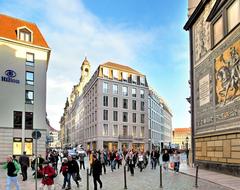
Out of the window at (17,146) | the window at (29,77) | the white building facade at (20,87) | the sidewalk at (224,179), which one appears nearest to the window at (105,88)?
the white building facade at (20,87)

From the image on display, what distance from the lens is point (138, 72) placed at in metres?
82.6

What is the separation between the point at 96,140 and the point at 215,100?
49516mm

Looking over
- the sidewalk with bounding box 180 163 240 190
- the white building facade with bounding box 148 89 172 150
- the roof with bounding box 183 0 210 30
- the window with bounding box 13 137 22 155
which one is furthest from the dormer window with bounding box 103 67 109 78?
the sidewalk with bounding box 180 163 240 190

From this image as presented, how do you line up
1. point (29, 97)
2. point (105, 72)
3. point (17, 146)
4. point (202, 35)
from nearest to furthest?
point (202, 35)
point (17, 146)
point (29, 97)
point (105, 72)

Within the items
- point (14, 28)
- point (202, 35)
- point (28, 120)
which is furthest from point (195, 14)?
point (14, 28)

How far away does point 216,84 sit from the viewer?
2558 centimetres

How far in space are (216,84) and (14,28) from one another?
26.4 metres

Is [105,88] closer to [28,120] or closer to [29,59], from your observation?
[29,59]

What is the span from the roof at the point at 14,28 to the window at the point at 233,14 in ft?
83.2

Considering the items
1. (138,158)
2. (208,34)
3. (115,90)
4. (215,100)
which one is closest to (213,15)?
(208,34)

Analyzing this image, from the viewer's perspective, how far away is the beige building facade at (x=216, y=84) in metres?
22.3

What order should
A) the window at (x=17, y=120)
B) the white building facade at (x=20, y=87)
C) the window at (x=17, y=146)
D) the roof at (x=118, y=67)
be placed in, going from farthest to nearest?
the roof at (x=118, y=67), the window at (x=17, y=120), the window at (x=17, y=146), the white building facade at (x=20, y=87)

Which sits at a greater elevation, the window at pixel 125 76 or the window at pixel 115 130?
the window at pixel 125 76

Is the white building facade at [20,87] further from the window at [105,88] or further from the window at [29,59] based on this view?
the window at [105,88]
